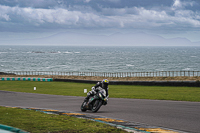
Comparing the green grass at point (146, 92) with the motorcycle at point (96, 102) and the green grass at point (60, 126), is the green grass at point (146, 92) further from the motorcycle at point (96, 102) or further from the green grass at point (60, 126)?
the green grass at point (60, 126)

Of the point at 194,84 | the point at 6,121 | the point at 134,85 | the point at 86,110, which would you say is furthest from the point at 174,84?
the point at 6,121

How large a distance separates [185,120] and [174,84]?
76.1ft

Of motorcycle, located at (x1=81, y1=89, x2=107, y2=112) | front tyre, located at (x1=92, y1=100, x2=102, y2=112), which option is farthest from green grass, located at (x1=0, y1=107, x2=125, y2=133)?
front tyre, located at (x1=92, y1=100, x2=102, y2=112)

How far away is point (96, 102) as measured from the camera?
1385cm

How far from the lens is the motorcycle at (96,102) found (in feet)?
43.7

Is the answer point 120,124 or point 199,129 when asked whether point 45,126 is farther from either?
point 199,129

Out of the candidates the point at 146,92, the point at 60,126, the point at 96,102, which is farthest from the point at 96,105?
the point at 146,92

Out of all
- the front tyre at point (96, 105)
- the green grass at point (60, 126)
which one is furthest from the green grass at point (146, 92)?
the green grass at point (60, 126)

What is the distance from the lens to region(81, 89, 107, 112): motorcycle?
43.7 feet

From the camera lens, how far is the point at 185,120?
10.9m

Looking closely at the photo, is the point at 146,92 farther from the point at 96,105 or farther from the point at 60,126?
the point at 60,126

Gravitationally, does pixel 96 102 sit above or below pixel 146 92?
above

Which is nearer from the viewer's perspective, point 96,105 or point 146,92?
point 96,105

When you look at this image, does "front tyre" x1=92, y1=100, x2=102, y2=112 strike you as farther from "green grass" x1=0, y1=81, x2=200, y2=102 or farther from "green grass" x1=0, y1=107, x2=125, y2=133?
"green grass" x1=0, y1=81, x2=200, y2=102
